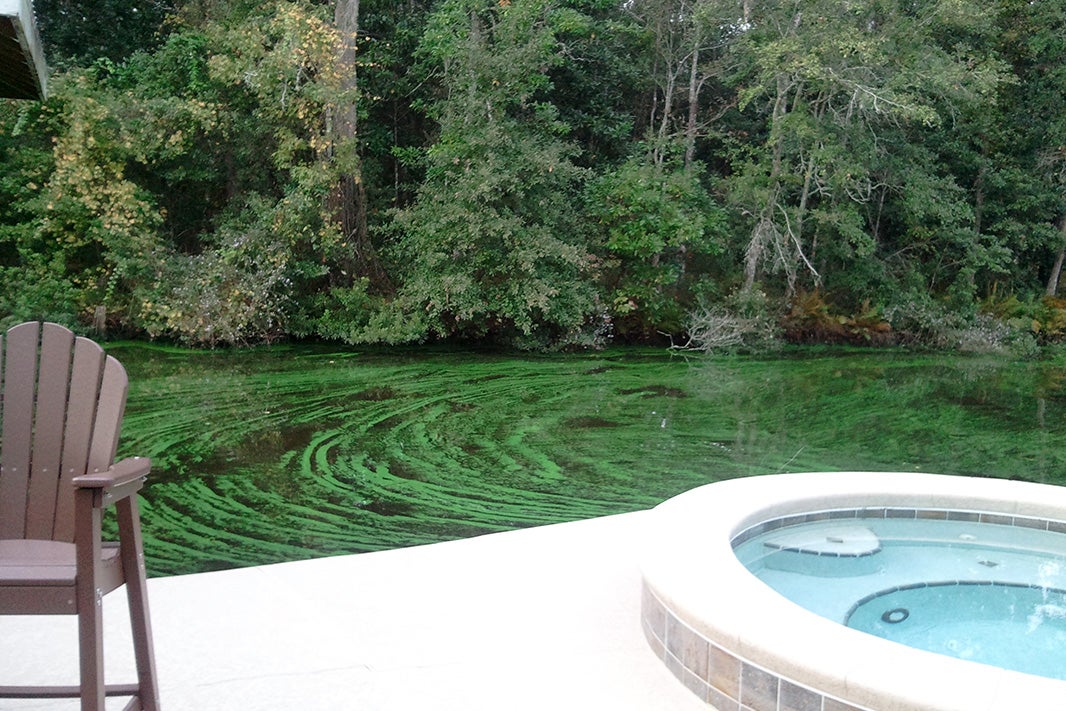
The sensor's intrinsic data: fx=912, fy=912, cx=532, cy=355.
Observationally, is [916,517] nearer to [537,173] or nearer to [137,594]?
[137,594]

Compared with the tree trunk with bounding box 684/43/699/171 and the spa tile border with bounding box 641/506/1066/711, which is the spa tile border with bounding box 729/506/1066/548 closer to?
the spa tile border with bounding box 641/506/1066/711

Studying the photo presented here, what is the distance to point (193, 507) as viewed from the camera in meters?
5.07

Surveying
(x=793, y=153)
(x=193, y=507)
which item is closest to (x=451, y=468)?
(x=193, y=507)

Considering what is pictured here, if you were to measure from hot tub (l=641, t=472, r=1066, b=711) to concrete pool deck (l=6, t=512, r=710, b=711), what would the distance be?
0.48ft

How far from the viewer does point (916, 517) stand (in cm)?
383

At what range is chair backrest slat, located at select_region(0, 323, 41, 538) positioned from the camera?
6.89 ft

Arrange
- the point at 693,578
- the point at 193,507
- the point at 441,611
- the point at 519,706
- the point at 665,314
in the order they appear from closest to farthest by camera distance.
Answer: the point at 519,706 → the point at 693,578 → the point at 441,611 → the point at 193,507 → the point at 665,314

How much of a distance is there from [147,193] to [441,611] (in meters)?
9.47

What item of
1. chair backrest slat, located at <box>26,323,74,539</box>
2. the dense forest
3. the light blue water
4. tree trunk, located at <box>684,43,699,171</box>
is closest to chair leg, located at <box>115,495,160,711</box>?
chair backrest slat, located at <box>26,323,74,539</box>

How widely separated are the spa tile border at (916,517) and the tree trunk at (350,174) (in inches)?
337

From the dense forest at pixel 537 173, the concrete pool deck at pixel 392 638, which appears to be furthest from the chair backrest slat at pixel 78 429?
the dense forest at pixel 537 173

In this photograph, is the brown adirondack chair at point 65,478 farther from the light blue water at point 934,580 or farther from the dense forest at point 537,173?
the dense forest at point 537,173

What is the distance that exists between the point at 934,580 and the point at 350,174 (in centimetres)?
937

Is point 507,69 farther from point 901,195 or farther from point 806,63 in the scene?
point 901,195
